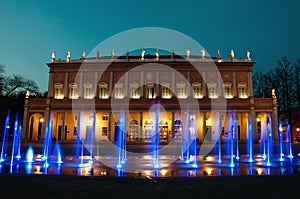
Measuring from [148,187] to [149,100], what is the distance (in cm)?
3389

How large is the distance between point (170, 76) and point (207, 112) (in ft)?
25.8

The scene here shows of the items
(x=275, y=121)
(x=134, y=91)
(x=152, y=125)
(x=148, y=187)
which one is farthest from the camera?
(x=134, y=91)

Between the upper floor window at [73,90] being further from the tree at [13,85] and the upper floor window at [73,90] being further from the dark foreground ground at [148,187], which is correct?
the dark foreground ground at [148,187]

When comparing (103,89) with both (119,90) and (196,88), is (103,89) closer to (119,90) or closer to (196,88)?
(119,90)

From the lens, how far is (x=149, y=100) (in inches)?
1591

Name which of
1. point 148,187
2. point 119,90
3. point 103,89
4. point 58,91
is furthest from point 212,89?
point 148,187

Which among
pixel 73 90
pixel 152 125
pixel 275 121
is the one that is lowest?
pixel 152 125

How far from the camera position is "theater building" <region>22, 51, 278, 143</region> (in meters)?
39.8

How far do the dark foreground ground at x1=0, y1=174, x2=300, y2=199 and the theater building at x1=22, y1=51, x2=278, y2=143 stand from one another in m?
31.5

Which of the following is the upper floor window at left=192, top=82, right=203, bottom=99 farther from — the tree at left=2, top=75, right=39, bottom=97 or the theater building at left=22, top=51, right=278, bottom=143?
the tree at left=2, top=75, right=39, bottom=97

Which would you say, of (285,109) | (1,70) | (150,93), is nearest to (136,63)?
(150,93)

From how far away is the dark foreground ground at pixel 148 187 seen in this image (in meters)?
5.75

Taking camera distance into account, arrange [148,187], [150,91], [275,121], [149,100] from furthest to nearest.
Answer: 1. [150,91]
2. [149,100]
3. [275,121]
4. [148,187]

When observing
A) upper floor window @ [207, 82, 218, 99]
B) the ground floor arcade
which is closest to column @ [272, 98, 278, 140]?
the ground floor arcade
